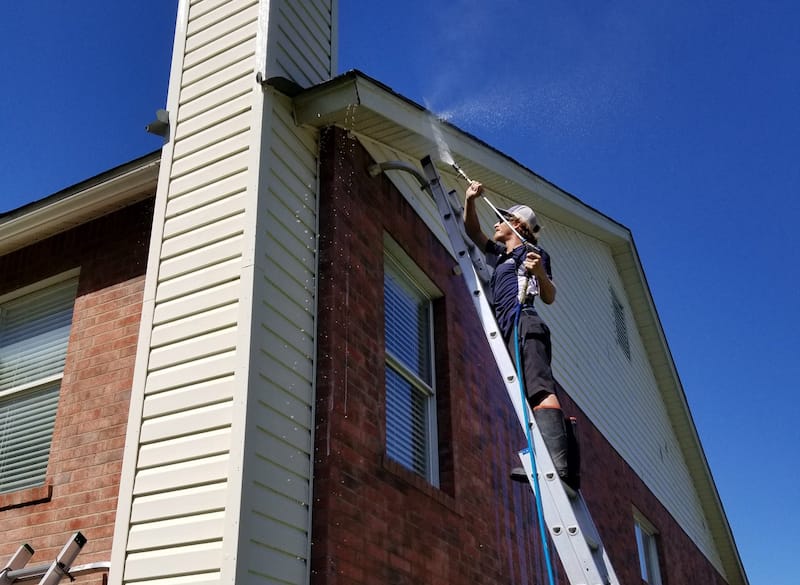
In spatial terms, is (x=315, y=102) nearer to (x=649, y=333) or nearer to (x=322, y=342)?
(x=322, y=342)

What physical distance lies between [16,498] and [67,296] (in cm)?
167

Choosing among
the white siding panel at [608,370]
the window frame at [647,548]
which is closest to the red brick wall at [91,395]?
the white siding panel at [608,370]

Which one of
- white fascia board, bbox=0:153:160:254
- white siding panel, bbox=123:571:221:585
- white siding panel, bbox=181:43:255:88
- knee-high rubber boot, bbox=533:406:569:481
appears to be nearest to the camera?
knee-high rubber boot, bbox=533:406:569:481

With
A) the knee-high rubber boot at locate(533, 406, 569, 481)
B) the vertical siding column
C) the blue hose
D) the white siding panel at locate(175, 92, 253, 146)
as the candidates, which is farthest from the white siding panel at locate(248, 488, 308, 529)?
the white siding panel at locate(175, 92, 253, 146)

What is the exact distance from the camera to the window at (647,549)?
1288 cm

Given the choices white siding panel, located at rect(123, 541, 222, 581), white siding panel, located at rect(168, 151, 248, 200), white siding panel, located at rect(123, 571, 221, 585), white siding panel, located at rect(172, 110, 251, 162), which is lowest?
white siding panel, located at rect(123, 571, 221, 585)

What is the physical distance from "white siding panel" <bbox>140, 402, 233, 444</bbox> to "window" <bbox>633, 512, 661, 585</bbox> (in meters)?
9.44

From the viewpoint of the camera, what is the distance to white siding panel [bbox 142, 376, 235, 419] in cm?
475

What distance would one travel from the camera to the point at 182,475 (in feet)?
15.4

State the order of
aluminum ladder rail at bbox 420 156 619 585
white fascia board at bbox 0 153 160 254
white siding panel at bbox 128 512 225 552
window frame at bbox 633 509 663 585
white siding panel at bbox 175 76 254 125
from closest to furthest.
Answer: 1. aluminum ladder rail at bbox 420 156 619 585
2. white siding panel at bbox 128 512 225 552
3. white siding panel at bbox 175 76 254 125
4. white fascia board at bbox 0 153 160 254
5. window frame at bbox 633 509 663 585

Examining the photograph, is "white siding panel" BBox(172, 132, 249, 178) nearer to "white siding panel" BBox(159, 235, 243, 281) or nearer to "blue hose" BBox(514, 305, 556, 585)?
"white siding panel" BBox(159, 235, 243, 281)

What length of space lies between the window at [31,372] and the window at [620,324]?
9938 millimetres

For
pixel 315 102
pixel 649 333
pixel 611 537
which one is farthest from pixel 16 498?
pixel 649 333

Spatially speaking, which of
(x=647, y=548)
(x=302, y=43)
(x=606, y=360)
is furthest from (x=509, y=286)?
(x=647, y=548)
